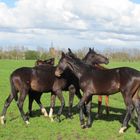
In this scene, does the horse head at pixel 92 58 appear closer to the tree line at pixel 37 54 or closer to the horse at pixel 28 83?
the horse at pixel 28 83

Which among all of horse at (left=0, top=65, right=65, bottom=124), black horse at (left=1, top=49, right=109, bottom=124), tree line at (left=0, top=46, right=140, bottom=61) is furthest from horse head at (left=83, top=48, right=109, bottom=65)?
tree line at (left=0, top=46, right=140, bottom=61)

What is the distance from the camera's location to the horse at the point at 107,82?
433 inches

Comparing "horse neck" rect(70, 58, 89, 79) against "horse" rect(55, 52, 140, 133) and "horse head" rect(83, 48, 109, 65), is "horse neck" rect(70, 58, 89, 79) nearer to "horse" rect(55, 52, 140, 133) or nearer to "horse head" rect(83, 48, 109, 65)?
"horse" rect(55, 52, 140, 133)

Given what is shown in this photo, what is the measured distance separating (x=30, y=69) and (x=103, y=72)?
2.55 meters

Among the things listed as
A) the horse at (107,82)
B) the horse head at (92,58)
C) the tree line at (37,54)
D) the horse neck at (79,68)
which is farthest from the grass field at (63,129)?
the tree line at (37,54)

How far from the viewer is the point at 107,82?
37.0ft

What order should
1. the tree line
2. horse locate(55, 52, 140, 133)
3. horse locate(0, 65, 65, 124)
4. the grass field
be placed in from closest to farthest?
the grass field → horse locate(55, 52, 140, 133) → horse locate(0, 65, 65, 124) → the tree line

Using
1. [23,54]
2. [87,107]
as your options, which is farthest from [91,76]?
[23,54]

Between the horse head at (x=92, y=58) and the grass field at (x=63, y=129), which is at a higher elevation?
the horse head at (x=92, y=58)

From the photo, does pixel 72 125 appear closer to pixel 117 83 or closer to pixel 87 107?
pixel 87 107

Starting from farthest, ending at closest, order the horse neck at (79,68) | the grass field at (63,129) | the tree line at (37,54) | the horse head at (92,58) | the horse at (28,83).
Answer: the tree line at (37,54), the horse head at (92,58), the horse at (28,83), the horse neck at (79,68), the grass field at (63,129)

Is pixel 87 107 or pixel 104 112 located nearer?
pixel 87 107

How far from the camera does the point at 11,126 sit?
38.3ft

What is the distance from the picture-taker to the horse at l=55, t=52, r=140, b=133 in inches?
433
